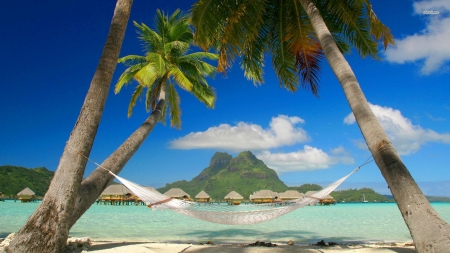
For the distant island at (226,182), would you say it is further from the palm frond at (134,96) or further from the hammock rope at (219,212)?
the hammock rope at (219,212)

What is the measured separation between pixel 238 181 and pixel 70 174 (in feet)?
214

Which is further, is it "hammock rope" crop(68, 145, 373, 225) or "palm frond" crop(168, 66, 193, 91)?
"palm frond" crop(168, 66, 193, 91)

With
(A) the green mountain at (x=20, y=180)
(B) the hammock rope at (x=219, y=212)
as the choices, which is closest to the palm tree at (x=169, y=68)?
(B) the hammock rope at (x=219, y=212)

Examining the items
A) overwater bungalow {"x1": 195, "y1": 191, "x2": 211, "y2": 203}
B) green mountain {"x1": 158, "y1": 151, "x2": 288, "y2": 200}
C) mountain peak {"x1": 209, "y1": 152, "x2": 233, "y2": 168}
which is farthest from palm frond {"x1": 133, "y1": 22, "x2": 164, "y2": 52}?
mountain peak {"x1": 209, "y1": 152, "x2": 233, "y2": 168}

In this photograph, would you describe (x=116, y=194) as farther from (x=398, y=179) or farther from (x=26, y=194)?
(x=398, y=179)

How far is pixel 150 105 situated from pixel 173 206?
474cm

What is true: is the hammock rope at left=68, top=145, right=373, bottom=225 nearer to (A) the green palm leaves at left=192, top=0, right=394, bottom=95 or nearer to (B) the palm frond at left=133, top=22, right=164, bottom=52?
(A) the green palm leaves at left=192, top=0, right=394, bottom=95

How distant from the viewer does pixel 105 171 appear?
11.1 ft

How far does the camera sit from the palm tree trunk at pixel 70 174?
7.25ft

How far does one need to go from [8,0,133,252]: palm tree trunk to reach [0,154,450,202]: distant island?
113ft

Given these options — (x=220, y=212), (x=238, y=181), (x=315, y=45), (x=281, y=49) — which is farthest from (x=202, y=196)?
(x=238, y=181)

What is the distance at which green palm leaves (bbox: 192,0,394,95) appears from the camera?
4.35 m

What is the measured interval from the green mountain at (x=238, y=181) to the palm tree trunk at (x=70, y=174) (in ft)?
170

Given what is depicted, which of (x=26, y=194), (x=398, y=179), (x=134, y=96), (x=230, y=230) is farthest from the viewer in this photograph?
(x=26, y=194)
